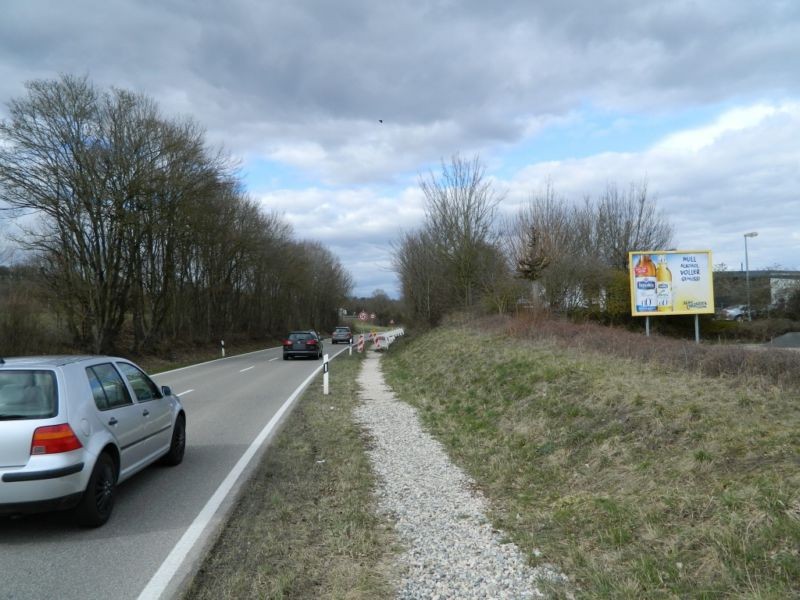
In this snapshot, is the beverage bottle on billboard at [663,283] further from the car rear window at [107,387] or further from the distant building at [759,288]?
the car rear window at [107,387]

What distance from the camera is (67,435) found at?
5.17 m

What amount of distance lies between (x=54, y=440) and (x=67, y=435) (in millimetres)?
108

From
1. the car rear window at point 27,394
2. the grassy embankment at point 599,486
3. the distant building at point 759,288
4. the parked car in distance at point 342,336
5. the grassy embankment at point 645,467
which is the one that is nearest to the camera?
the grassy embankment at point 645,467

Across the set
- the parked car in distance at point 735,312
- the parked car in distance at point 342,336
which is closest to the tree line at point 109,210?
the parked car in distance at point 342,336

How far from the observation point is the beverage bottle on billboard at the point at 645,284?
25000mm

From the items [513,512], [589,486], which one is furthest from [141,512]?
[589,486]

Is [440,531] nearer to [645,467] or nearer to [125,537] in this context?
[645,467]

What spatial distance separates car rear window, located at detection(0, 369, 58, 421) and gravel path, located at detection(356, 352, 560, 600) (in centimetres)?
323

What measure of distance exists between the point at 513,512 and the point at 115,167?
988 inches

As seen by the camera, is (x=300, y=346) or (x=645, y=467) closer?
(x=645, y=467)

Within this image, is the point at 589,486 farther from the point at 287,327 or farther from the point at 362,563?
the point at 287,327

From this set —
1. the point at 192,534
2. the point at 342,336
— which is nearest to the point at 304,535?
the point at 192,534

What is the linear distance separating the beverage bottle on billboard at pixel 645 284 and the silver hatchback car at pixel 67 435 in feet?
73.0

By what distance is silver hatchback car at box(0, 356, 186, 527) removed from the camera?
495 centimetres
